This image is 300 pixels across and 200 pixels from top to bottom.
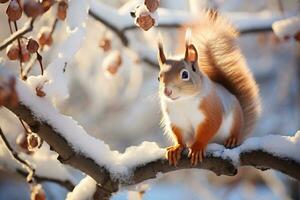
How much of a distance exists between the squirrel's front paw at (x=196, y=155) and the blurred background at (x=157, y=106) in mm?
1052

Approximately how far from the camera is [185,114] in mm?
1139

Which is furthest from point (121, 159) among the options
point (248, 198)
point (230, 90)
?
point (248, 198)

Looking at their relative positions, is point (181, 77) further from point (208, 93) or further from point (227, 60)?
point (227, 60)

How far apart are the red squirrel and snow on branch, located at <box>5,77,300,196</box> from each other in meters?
0.04

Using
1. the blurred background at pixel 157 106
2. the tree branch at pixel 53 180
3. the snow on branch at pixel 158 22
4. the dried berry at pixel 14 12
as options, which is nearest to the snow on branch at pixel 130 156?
the dried berry at pixel 14 12

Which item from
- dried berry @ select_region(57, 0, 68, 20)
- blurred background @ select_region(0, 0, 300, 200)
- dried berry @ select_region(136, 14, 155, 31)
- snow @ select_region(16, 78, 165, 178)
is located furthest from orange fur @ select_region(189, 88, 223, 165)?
blurred background @ select_region(0, 0, 300, 200)

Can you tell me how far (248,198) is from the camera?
2801 mm

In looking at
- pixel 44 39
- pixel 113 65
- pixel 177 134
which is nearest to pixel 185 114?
pixel 177 134

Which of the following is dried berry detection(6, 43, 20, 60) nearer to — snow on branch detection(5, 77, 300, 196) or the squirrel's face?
snow on branch detection(5, 77, 300, 196)

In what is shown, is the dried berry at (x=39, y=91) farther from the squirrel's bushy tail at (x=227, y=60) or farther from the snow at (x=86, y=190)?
A: the squirrel's bushy tail at (x=227, y=60)

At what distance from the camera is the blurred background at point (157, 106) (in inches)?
99.5

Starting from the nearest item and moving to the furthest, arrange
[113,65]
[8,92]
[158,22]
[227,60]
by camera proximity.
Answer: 1. [8,92]
2. [227,60]
3. [158,22]
4. [113,65]

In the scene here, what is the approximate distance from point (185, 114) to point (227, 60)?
19cm

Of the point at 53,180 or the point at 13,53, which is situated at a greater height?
the point at 13,53
